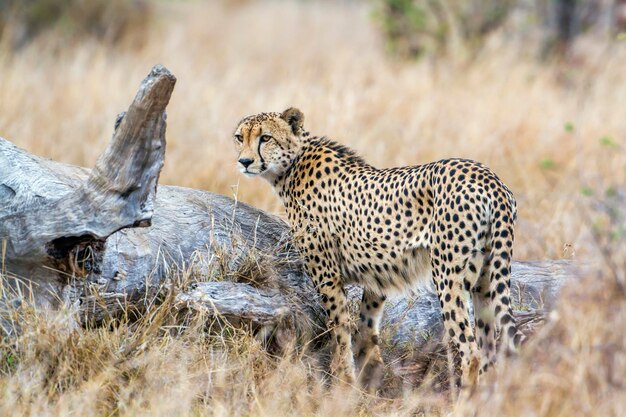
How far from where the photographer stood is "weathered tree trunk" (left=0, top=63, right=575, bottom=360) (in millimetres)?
3230

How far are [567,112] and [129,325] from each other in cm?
496

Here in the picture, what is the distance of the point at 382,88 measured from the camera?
781cm

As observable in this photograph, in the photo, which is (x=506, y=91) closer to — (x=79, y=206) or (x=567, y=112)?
(x=567, y=112)

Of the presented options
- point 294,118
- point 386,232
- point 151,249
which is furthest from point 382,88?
point 151,249

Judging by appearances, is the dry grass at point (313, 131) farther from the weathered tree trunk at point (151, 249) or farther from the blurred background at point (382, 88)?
the weathered tree trunk at point (151, 249)

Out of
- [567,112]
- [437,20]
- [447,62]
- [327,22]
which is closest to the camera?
[567,112]

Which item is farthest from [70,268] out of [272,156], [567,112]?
[567,112]

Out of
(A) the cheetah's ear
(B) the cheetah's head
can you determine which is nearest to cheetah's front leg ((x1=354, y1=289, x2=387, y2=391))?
(B) the cheetah's head

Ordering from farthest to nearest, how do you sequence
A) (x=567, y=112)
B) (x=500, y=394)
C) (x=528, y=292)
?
1. (x=567, y=112)
2. (x=528, y=292)
3. (x=500, y=394)

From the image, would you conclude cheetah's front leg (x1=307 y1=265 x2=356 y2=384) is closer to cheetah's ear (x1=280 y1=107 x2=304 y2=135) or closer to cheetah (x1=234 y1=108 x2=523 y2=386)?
cheetah (x1=234 y1=108 x2=523 y2=386)

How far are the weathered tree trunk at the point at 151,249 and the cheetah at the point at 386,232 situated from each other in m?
0.16

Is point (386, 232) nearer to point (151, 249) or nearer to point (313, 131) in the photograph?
point (151, 249)

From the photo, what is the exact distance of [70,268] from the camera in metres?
3.42

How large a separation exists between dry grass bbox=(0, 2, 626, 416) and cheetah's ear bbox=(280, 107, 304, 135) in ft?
1.83
